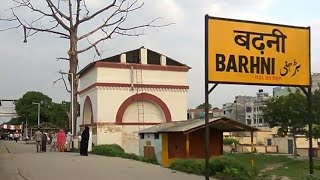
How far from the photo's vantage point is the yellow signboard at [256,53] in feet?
35.5

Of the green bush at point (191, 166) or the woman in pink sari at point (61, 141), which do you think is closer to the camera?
the green bush at point (191, 166)

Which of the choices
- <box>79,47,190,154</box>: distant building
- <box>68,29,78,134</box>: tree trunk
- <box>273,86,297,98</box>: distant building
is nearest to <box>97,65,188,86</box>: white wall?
<box>79,47,190,154</box>: distant building

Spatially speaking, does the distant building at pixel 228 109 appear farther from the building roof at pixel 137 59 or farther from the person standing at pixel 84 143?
the person standing at pixel 84 143

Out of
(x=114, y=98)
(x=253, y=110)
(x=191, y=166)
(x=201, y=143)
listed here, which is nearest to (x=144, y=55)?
(x=114, y=98)

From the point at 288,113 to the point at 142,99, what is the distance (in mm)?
18048

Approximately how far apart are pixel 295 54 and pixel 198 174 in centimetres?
577

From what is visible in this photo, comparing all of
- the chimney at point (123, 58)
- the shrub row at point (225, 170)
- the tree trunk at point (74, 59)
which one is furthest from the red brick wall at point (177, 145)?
the chimney at point (123, 58)

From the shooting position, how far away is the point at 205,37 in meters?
10.7

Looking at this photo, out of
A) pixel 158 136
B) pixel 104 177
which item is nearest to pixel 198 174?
pixel 104 177

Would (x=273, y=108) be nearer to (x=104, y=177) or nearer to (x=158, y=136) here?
(x=158, y=136)

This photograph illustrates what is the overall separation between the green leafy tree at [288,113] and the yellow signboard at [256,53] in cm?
3851

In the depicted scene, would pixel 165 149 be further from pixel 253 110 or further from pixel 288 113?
pixel 253 110

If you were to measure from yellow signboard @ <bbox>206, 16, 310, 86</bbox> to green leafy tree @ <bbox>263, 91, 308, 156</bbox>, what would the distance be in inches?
1516

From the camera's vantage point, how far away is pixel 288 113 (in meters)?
50.8
